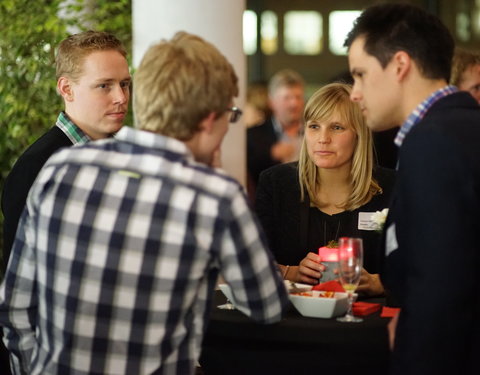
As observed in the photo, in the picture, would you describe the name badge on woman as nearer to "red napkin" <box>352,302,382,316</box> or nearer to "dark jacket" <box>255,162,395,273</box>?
"dark jacket" <box>255,162,395,273</box>

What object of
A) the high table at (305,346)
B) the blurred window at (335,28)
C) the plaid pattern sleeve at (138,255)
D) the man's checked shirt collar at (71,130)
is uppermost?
the blurred window at (335,28)

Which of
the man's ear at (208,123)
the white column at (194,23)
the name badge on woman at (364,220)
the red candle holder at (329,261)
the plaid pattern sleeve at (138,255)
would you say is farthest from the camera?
the white column at (194,23)

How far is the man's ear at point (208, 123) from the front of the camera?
6.75 feet

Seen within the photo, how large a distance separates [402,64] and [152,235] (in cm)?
83

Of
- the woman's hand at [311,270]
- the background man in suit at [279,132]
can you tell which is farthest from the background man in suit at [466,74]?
the background man in suit at [279,132]

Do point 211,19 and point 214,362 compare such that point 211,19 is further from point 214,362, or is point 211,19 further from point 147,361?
point 147,361

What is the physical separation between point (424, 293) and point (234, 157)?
132 inches

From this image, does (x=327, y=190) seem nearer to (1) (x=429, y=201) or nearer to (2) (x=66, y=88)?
(2) (x=66, y=88)

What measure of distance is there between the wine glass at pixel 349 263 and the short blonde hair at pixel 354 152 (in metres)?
0.96

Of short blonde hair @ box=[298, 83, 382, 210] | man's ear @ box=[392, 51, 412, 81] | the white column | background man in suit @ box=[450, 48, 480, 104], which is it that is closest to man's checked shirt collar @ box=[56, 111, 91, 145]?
short blonde hair @ box=[298, 83, 382, 210]

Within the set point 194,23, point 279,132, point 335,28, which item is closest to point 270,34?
point 335,28

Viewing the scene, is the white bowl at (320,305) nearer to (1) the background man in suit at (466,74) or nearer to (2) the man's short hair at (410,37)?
(2) the man's short hair at (410,37)

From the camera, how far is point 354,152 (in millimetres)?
3521

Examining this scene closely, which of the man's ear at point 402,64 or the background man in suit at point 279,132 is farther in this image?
the background man in suit at point 279,132
